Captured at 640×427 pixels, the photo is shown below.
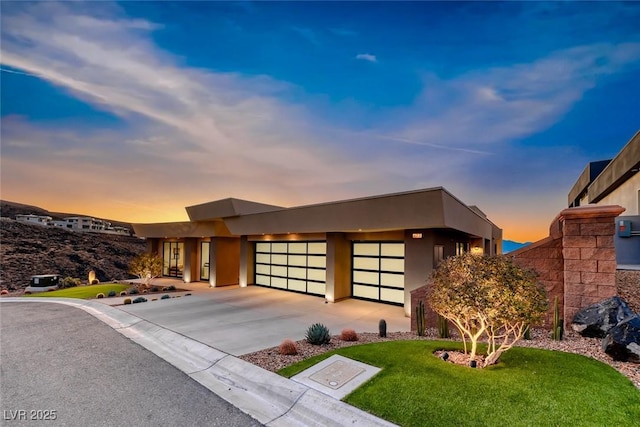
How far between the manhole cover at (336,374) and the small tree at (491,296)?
2325 millimetres

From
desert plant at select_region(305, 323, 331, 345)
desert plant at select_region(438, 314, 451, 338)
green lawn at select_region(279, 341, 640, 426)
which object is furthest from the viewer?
desert plant at select_region(438, 314, 451, 338)

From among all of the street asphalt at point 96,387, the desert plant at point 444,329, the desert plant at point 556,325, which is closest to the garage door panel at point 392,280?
the desert plant at point 444,329

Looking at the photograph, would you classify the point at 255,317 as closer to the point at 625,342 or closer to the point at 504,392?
the point at 504,392

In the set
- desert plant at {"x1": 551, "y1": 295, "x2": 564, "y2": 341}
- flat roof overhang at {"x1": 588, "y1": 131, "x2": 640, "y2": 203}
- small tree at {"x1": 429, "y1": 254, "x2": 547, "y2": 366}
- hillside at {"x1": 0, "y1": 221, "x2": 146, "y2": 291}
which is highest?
flat roof overhang at {"x1": 588, "y1": 131, "x2": 640, "y2": 203}

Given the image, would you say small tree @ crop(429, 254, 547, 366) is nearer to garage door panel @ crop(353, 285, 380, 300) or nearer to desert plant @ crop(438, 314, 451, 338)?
desert plant @ crop(438, 314, 451, 338)

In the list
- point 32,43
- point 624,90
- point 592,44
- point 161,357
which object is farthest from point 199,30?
point 624,90

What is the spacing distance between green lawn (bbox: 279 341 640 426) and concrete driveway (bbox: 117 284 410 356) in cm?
323

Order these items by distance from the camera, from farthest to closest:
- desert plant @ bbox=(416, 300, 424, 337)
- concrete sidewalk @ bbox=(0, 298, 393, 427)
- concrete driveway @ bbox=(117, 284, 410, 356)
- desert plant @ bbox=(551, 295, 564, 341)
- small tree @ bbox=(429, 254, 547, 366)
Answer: concrete driveway @ bbox=(117, 284, 410, 356) → desert plant @ bbox=(416, 300, 424, 337) → desert plant @ bbox=(551, 295, 564, 341) → small tree @ bbox=(429, 254, 547, 366) → concrete sidewalk @ bbox=(0, 298, 393, 427)

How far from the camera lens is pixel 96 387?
575cm

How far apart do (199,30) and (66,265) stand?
121ft

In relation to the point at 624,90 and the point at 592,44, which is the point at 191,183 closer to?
the point at 592,44

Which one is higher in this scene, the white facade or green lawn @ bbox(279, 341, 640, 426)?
the white facade

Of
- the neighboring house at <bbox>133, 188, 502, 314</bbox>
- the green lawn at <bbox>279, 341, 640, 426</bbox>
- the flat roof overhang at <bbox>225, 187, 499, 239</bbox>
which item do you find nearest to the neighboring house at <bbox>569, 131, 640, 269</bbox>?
the flat roof overhang at <bbox>225, 187, 499, 239</bbox>

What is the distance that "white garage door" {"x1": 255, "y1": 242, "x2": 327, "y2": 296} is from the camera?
54.6ft
